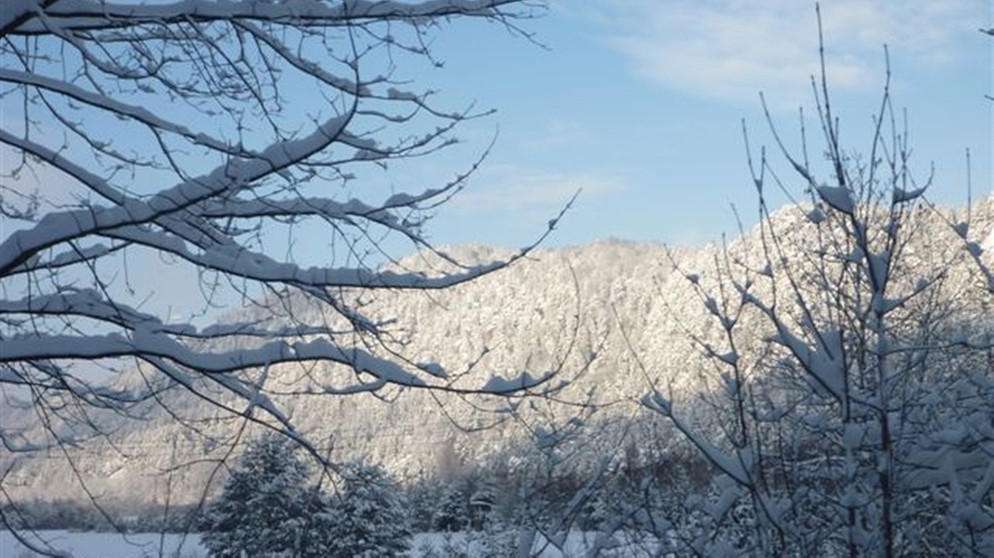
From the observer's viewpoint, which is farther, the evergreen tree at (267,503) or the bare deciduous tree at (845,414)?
the evergreen tree at (267,503)

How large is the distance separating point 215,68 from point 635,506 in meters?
2.42

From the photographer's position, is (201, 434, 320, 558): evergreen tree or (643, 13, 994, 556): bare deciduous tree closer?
(643, 13, 994, 556): bare deciduous tree

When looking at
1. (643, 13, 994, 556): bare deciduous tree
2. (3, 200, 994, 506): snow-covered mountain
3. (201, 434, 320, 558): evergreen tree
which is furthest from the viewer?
(201, 434, 320, 558): evergreen tree

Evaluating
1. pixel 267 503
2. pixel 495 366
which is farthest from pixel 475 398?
pixel 267 503

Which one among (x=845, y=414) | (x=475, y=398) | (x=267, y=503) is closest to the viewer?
(x=845, y=414)

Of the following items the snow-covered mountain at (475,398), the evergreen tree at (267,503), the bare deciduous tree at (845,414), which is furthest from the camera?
the evergreen tree at (267,503)

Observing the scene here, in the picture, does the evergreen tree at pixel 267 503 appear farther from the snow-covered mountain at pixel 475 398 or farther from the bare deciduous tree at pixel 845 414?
the bare deciduous tree at pixel 845 414

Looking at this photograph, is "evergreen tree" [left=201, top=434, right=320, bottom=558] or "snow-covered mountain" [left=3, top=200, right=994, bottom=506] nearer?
"snow-covered mountain" [left=3, top=200, right=994, bottom=506]

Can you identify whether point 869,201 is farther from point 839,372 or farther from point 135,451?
point 135,451

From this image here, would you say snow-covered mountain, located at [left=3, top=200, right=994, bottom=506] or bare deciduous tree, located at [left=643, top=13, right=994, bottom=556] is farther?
snow-covered mountain, located at [left=3, top=200, right=994, bottom=506]

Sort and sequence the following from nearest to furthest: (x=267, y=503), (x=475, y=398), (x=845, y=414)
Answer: (x=845, y=414), (x=475, y=398), (x=267, y=503)

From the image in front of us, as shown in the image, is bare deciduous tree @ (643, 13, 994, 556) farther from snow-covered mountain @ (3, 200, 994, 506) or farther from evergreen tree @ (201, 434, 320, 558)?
evergreen tree @ (201, 434, 320, 558)

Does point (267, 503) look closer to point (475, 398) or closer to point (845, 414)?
point (475, 398)

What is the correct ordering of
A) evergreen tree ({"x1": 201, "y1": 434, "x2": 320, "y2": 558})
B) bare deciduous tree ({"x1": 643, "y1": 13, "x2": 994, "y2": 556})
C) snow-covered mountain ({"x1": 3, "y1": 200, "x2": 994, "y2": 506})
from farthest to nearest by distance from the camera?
evergreen tree ({"x1": 201, "y1": 434, "x2": 320, "y2": 558}), snow-covered mountain ({"x1": 3, "y1": 200, "x2": 994, "y2": 506}), bare deciduous tree ({"x1": 643, "y1": 13, "x2": 994, "y2": 556})
